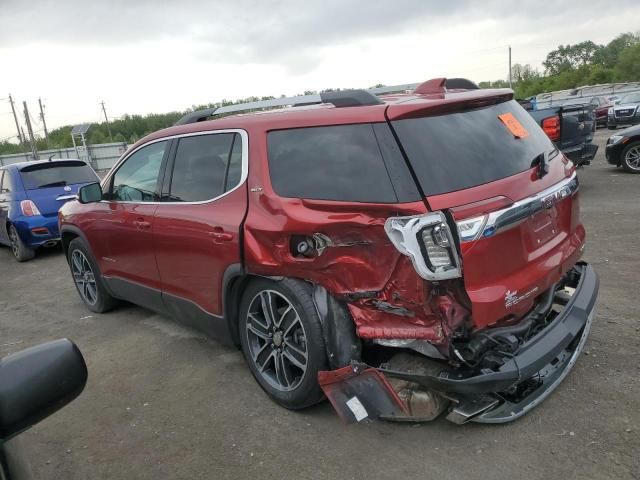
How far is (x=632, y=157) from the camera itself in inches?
426

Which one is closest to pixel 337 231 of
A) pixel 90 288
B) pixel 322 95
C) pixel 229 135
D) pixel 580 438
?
pixel 322 95

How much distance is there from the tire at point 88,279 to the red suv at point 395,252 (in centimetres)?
202

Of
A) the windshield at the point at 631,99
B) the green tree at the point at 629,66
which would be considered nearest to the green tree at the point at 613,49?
the green tree at the point at 629,66

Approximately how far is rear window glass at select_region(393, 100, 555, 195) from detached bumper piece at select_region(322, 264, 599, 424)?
90 cm

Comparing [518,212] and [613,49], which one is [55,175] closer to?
[518,212]

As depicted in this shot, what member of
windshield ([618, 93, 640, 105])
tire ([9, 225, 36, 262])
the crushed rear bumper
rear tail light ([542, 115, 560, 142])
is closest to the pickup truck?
rear tail light ([542, 115, 560, 142])

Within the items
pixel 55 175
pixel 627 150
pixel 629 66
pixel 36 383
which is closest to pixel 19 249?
pixel 55 175

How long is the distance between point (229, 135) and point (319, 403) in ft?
6.01

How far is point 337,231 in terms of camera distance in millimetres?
2746

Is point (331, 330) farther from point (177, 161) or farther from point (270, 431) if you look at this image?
point (177, 161)

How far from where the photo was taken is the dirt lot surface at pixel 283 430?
262 centimetres

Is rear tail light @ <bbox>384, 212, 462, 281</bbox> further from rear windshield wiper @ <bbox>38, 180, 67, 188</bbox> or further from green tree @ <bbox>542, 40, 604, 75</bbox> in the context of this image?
green tree @ <bbox>542, 40, 604, 75</bbox>

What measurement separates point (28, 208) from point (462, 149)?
302 inches

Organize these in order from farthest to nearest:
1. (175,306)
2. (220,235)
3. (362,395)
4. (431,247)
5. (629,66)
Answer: (629,66), (175,306), (220,235), (362,395), (431,247)
